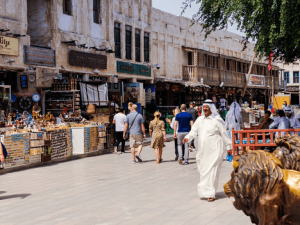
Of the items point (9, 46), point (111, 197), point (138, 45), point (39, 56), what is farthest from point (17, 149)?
point (138, 45)

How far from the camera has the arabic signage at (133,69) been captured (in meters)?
26.3

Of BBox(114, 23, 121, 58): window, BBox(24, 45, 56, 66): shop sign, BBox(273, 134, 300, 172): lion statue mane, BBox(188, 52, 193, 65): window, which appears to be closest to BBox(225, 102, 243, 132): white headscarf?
BBox(24, 45, 56, 66): shop sign

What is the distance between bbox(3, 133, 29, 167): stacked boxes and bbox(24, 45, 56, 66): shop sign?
639cm

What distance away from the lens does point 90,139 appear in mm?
16547

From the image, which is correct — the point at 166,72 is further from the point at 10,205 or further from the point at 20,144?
the point at 10,205

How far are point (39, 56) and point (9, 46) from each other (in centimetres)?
178

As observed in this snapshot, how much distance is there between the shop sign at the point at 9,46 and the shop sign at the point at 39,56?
54 centimetres

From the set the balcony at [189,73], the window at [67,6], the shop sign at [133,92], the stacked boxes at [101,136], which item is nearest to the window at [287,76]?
the balcony at [189,73]

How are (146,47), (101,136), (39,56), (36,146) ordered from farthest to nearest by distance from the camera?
(146,47)
(39,56)
(101,136)
(36,146)

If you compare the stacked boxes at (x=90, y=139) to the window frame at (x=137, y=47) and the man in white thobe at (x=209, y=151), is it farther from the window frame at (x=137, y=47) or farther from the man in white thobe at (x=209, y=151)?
the window frame at (x=137, y=47)

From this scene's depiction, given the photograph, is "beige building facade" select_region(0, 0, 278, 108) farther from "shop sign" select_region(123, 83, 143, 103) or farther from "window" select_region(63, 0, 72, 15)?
"shop sign" select_region(123, 83, 143, 103)

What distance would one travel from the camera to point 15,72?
18.7m

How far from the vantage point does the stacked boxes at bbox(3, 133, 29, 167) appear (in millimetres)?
12641

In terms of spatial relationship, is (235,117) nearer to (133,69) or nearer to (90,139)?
(90,139)
